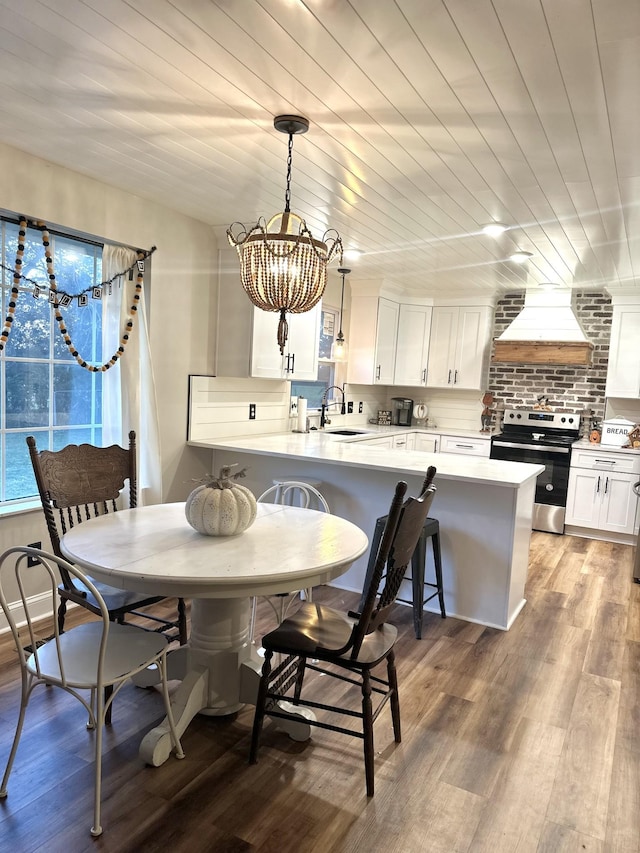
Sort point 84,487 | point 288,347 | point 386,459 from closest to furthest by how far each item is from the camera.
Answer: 1. point 84,487
2. point 386,459
3. point 288,347

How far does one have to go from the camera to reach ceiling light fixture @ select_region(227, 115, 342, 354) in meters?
2.20

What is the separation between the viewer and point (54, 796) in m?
1.83

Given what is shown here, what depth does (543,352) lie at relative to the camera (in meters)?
5.72

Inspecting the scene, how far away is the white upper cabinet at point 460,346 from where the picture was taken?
6.06m

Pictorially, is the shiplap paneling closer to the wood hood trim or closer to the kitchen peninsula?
the kitchen peninsula

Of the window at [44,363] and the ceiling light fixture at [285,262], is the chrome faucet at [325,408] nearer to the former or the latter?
the window at [44,363]

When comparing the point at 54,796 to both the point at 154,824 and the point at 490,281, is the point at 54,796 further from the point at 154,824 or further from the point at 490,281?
the point at 490,281

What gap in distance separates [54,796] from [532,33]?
2710 mm

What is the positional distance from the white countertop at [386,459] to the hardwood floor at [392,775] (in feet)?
3.11

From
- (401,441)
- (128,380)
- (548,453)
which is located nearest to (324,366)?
(401,441)

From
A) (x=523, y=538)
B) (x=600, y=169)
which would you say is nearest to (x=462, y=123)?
(x=600, y=169)

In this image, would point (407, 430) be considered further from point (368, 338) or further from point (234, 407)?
point (234, 407)

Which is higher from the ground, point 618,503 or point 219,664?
point 618,503

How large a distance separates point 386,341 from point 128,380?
3.21 m
